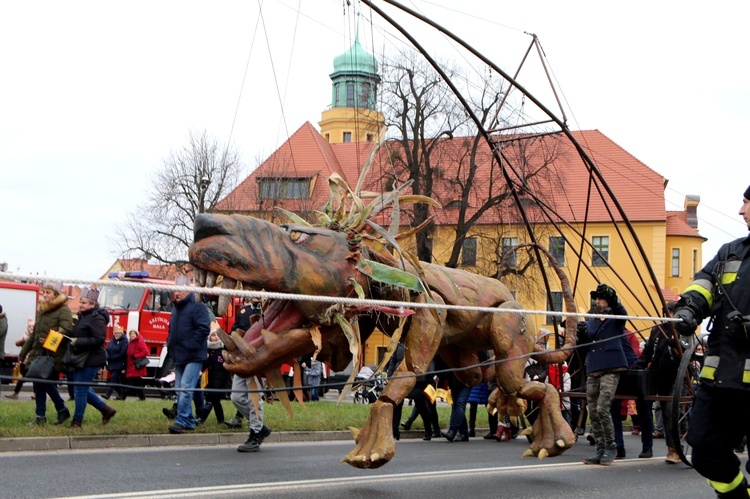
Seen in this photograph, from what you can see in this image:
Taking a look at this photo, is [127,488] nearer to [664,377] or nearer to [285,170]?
[664,377]

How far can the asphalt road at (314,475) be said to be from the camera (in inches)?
303

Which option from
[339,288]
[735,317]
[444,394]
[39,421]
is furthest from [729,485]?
[444,394]

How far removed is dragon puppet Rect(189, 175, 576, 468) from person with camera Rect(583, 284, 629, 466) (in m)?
3.19

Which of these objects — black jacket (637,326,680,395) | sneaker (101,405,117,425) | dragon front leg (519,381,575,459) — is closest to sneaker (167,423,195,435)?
sneaker (101,405,117,425)

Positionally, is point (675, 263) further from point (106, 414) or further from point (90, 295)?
point (106, 414)

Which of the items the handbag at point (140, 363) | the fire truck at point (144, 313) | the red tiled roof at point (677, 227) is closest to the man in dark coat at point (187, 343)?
the handbag at point (140, 363)

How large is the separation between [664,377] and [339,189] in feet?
20.7

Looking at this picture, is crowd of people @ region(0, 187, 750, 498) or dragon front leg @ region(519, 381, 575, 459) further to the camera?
crowd of people @ region(0, 187, 750, 498)

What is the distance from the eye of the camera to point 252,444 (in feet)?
37.0

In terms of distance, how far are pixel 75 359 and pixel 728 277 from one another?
9057 mm

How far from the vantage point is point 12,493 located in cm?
734

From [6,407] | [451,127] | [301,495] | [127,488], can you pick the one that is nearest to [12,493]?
[127,488]

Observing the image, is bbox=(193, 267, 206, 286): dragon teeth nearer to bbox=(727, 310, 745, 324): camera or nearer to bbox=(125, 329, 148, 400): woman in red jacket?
bbox=(727, 310, 745, 324): camera

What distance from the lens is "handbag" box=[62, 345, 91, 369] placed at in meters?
12.5
